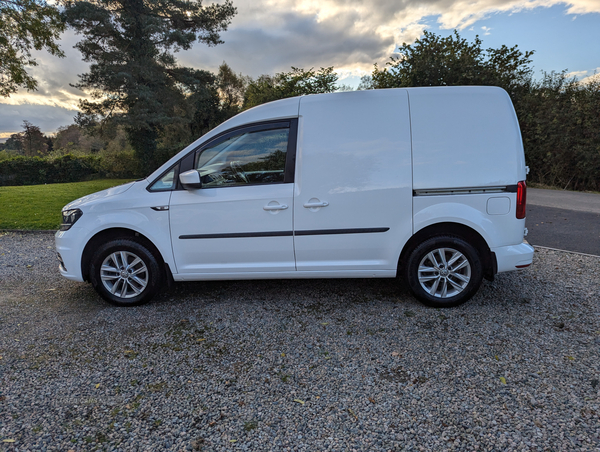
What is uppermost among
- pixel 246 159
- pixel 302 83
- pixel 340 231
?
pixel 302 83

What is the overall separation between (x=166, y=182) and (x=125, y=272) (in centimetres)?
108

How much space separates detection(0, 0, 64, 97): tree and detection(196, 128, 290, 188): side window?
12.2 meters

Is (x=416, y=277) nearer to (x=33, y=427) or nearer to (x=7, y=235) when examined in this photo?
(x=33, y=427)

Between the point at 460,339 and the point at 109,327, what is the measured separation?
332 centimetres

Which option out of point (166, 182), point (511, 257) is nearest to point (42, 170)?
point (166, 182)

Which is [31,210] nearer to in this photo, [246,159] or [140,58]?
[246,159]

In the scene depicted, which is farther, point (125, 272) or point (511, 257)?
point (125, 272)

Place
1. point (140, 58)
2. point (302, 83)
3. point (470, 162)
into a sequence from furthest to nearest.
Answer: point (140, 58) < point (302, 83) < point (470, 162)

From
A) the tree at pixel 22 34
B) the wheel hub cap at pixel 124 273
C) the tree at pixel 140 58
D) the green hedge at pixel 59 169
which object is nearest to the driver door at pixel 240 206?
the wheel hub cap at pixel 124 273

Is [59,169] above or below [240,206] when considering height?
above

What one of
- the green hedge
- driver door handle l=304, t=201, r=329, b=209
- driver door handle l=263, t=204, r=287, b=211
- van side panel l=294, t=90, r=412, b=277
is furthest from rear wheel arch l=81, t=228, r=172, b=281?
the green hedge

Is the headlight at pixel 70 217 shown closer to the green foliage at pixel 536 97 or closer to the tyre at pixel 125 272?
the tyre at pixel 125 272

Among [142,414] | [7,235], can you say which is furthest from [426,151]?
[7,235]

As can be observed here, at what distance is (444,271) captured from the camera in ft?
12.6
